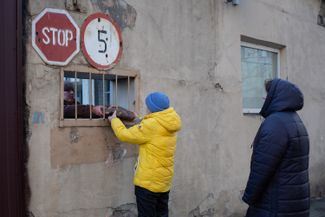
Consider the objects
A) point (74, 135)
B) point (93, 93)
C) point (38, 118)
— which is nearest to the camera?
point (38, 118)

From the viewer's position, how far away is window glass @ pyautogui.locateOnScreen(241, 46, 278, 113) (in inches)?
249

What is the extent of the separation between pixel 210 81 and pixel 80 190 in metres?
2.26

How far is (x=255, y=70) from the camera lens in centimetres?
658

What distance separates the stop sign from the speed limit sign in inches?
4.5

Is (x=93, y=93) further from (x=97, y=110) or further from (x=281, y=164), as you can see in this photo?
(x=281, y=164)

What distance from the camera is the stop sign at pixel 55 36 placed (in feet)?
12.0

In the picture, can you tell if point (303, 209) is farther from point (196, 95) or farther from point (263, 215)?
point (196, 95)

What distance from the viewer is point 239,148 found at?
5.88m

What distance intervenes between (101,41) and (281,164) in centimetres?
200

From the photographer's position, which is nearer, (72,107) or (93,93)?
(72,107)

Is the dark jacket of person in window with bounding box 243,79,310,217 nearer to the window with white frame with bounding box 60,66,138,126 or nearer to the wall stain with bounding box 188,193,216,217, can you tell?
the window with white frame with bounding box 60,66,138,126

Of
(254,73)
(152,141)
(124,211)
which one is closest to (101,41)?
(152,141)

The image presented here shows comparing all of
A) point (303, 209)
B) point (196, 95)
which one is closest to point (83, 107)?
point (196, 95)

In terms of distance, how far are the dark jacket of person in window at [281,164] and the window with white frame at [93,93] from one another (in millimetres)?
1564
